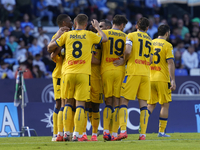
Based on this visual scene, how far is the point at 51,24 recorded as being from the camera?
19.5 m

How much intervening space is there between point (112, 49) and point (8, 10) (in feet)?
40.2

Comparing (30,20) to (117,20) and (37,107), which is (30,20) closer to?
(37,107)

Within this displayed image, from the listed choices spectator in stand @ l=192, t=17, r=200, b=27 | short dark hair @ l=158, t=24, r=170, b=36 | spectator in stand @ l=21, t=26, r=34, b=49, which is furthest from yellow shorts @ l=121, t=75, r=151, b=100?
spectator in stand @ l=192, t=17, r=200, b=27

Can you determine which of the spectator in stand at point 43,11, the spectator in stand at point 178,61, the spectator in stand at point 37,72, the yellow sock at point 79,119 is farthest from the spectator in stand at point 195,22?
the yellow sock at point 79,119

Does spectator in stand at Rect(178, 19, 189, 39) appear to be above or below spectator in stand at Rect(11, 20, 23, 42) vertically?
above

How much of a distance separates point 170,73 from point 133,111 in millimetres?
2703

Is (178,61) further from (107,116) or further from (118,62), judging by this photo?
(107,116)

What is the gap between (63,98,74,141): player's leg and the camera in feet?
24.5

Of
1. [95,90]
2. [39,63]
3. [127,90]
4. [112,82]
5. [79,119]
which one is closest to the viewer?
[79,119]

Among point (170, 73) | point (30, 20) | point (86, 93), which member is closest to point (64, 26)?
point (86, 93)

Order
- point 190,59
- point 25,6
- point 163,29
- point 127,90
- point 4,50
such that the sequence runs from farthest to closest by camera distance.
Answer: point 25,6 < point 190,59 < point 4,50 < point 163,29 < point 127,90

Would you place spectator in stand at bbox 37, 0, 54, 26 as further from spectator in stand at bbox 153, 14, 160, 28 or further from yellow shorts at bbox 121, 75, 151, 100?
yellow shorts at bbox 121, 75, 151, 100

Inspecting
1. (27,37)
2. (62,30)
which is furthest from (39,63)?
(62,30)

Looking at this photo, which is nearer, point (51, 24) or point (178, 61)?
point (178, 61)
